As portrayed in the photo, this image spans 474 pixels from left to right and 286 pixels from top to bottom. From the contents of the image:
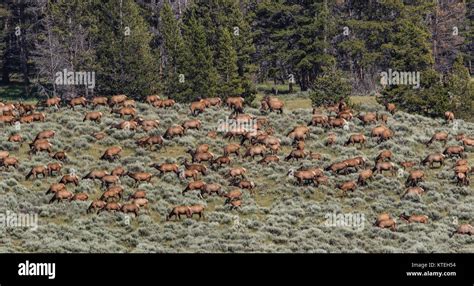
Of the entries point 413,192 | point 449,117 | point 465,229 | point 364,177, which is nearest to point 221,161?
point 364,177

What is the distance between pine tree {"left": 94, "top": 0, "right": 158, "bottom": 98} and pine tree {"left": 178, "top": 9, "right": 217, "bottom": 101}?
253cm

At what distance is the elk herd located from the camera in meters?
36.4

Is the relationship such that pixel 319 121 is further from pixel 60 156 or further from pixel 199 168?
pixel 60 156

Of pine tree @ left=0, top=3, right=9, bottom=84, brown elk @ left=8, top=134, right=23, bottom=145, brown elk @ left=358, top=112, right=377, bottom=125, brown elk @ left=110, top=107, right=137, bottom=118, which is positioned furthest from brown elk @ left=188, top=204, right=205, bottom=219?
pine tree @ left=0, top=3, right=9, bottom=84

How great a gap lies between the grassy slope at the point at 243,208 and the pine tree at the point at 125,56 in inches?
536

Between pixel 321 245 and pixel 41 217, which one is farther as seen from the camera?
pixel 41 217

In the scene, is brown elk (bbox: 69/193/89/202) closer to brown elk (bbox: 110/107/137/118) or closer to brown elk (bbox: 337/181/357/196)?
brown elk (bbox: 337/181/357/196)

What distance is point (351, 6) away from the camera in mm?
78562

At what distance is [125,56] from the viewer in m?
61.7

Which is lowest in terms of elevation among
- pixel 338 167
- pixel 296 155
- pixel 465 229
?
pixel 465 229

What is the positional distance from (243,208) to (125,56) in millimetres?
28410
